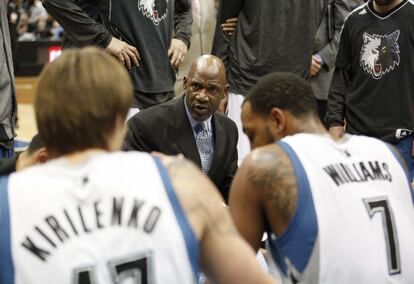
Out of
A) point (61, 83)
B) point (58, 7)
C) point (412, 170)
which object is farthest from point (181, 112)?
point (61, 83)

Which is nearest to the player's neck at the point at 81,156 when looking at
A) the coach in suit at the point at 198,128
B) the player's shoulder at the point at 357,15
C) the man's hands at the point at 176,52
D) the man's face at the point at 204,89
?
the coach in suit at the point at 198,128

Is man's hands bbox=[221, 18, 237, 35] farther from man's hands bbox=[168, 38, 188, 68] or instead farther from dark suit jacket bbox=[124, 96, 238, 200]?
dark suit jacket bbox=[124, 96, 238, 200]

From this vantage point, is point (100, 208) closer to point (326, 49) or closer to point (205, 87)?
point (205, 87)

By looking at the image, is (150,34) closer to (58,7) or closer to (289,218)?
(58,7)

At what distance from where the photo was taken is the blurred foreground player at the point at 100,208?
195 cm

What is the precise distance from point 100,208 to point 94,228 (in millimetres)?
49

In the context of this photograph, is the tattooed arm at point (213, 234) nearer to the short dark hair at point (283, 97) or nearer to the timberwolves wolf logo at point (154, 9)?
the short dark hair at point (283, 97)

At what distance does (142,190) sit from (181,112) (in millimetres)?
2573

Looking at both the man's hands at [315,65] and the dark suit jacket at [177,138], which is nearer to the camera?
the dark suit jacket at [177,138]

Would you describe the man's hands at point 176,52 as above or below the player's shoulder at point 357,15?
below

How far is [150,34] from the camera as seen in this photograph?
480 centimetres

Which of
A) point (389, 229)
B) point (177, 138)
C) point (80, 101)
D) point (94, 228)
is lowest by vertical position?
point (177, 138)

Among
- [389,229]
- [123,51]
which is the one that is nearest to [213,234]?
[389,229]

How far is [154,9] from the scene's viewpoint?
4812 mm
